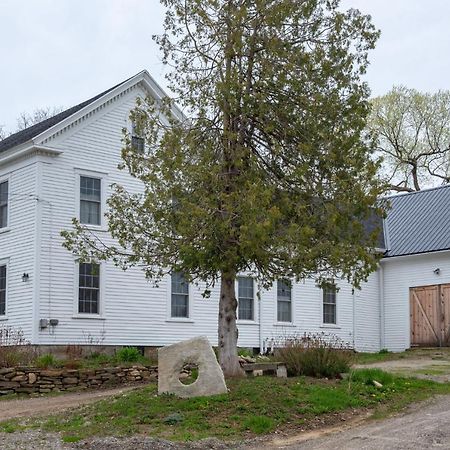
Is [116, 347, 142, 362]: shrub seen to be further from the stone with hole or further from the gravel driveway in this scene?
the gravel driveway

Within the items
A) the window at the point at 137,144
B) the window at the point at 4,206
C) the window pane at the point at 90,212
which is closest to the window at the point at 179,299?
the window pane at the point at 90,212

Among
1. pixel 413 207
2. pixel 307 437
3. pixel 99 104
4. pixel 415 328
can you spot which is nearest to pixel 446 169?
pixel 413 207

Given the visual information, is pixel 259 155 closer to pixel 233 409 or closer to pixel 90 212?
pixel 233 409

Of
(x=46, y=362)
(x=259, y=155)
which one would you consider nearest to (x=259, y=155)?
(x=259, y=155)

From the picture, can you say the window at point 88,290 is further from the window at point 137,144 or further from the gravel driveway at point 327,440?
the gravel driveway at point 327,440

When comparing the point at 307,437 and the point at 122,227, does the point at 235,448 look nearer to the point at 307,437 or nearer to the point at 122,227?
the point at 307,437

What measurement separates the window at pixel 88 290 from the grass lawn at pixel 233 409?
26.3 ft

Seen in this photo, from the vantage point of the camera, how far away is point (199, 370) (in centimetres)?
1419

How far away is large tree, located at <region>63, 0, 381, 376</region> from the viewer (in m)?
14.4

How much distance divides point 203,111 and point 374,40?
3.41 metres

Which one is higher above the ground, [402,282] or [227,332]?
[402,282]

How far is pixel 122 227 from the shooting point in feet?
51.7

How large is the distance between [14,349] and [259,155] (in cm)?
860

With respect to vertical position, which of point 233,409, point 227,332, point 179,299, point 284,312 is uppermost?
point 179,299
